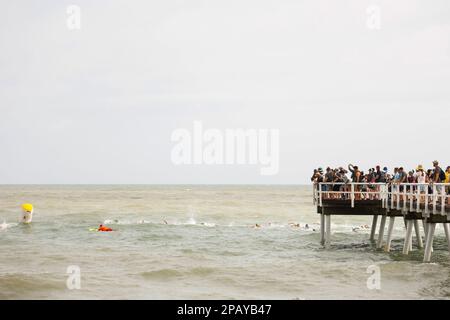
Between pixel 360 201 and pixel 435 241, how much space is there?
960cm

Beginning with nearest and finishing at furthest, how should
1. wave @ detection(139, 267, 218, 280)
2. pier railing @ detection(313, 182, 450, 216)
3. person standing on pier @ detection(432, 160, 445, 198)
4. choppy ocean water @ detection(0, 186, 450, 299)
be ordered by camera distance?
choppy ocean water @ detection(0, 186, 450, 299) < wave @ detection(139, 267, 218, 280) < person standing on pier @ detection(432, 160, 445, 198) < pier railing @ detection(313, 182, 450, 216)

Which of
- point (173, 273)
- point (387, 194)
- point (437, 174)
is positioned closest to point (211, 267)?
point (173, 273)

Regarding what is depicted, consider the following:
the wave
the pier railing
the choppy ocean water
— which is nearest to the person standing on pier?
the pier railing

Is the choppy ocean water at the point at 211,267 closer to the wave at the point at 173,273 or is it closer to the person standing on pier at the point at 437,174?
the wave at the point at 173,273

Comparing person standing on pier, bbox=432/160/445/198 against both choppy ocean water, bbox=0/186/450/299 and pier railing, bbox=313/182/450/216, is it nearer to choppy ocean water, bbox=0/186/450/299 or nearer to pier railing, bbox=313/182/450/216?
pier railing, bbox=313/182/450/216

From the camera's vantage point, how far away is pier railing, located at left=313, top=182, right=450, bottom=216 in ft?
84.6

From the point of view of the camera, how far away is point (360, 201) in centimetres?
3080

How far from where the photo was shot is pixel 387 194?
Answer: 30062 mm

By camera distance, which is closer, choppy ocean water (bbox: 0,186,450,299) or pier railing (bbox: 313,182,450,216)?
choppy ocean water (bbox: 0,186,450,299)

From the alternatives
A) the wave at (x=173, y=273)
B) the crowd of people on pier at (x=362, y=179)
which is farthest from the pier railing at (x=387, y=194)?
the wave at (x=173, y=273)
